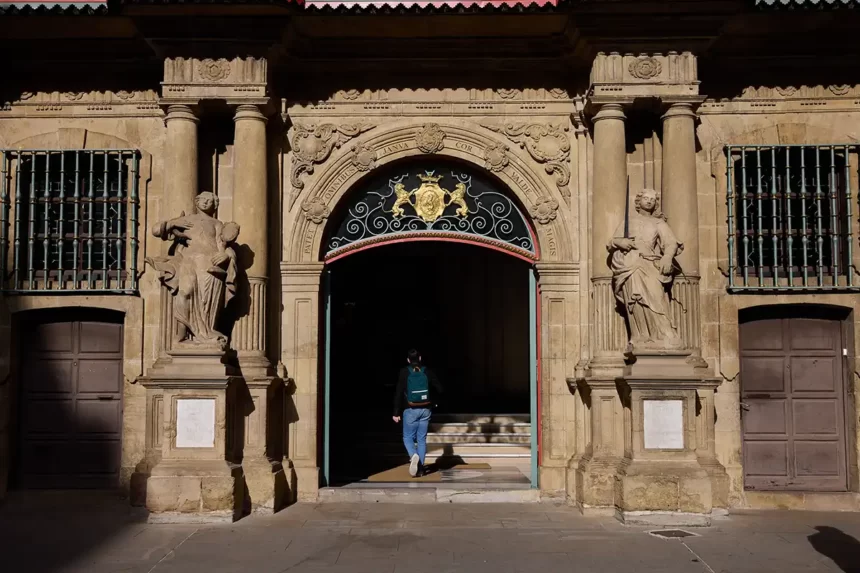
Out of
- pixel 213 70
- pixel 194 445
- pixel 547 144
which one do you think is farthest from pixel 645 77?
pixel 194 445

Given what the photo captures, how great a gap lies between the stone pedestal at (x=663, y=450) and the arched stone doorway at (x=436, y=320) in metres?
1.86

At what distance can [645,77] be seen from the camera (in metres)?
10.6

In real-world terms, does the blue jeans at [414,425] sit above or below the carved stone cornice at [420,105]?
below

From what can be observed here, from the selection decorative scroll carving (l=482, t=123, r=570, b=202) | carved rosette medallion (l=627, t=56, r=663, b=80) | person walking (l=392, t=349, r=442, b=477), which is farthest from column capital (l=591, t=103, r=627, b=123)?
person walking (l=392, t=349, r=442, b=477)

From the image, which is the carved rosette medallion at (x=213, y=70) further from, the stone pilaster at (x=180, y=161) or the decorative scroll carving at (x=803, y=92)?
the decorative scroll carving at (x=803, y=92)

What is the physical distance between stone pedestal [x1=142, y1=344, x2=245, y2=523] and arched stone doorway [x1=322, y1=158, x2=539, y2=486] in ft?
6.10

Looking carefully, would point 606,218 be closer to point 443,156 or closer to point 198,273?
point 443,156

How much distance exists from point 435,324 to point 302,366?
379 inches

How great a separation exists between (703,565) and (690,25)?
18.7 feet

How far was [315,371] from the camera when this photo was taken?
11156 millimetres

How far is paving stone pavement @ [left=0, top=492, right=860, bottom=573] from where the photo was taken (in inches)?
312

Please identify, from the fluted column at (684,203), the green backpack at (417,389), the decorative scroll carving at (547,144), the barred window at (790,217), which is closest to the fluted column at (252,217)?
the green backpack at (417,389)

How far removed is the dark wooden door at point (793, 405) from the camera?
439 inches

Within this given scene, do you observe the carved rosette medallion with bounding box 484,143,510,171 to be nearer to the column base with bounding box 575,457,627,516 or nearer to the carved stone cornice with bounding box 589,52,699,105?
the carved stone cornice with bounding box 589,52,699,105
